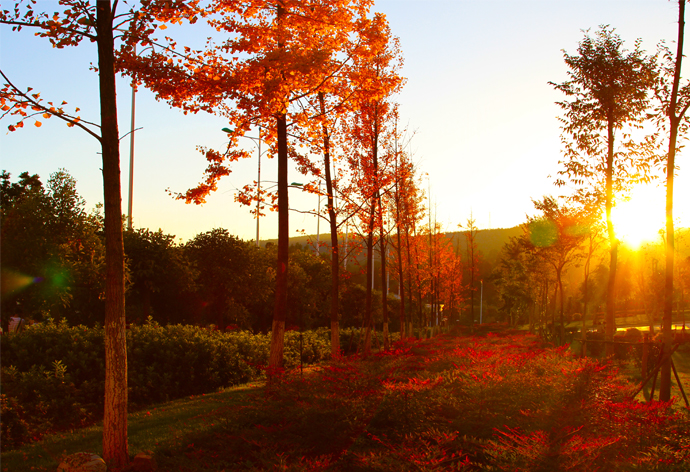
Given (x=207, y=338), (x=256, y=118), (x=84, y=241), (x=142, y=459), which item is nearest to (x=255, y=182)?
(x=256, y=118)

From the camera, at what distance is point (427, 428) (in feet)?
22.4

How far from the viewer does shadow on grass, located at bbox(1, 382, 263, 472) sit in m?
7.08

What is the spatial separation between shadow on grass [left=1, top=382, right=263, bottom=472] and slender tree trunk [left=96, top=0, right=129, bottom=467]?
89cm

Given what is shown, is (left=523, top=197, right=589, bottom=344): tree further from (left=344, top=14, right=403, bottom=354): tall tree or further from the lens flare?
the lens flare

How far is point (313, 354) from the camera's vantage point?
1983 cm

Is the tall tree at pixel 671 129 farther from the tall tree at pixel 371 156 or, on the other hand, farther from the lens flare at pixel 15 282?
the lens flare at pixel 15 282

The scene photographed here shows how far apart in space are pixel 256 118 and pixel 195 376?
6.92 meters

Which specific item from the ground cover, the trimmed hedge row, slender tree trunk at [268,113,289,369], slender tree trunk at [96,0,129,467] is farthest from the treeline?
slender tree trunk at [96,0,129,467]

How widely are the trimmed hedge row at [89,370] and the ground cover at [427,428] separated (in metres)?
1.39

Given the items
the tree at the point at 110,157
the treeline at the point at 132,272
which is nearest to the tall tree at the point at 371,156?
the treeline at the point at 132,272

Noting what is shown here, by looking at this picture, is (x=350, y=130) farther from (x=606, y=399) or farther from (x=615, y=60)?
(x=606, y=399)

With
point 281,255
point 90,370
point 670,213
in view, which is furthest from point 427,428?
point 90,370

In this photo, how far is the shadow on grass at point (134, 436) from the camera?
708cm

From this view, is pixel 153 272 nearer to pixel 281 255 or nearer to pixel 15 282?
pixel 15 282
